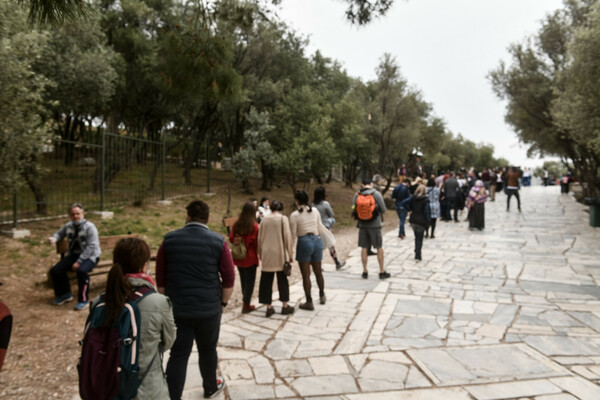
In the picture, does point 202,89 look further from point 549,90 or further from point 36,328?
point 549,90

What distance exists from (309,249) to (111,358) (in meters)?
3.97

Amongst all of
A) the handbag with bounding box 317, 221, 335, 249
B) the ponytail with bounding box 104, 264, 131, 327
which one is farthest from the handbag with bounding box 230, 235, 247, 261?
the ponytail with bounding box 104, 264, 131, 327

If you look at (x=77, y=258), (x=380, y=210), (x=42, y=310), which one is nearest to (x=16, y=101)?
(x=77, y=258)

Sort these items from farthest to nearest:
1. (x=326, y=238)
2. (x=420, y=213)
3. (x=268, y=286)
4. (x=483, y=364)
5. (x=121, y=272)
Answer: (x=420, y=213)
(x=326, y=238)
(x=268, y=286)
(x=483, y=364)
(x=121, y=272)

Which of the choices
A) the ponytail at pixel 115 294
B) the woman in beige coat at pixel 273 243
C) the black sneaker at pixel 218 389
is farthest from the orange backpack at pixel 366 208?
the ponytail at pixel 115 294

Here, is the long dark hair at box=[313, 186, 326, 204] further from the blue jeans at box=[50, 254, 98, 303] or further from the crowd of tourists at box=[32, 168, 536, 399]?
the blue jeans at box=[50, 254, 98, 303]

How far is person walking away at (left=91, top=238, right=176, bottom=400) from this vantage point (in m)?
2.38

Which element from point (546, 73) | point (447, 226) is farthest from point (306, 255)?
point (546, 73)

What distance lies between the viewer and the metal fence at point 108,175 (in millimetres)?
10875

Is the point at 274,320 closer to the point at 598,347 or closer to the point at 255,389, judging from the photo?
the point at 255,389

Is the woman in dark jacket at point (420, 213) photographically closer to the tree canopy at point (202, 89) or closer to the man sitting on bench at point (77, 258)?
the tree canopy at point (202, 89)

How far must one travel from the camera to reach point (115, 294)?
2365 mm

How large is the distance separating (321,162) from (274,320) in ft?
47.6

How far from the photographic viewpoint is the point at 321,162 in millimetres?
19766
